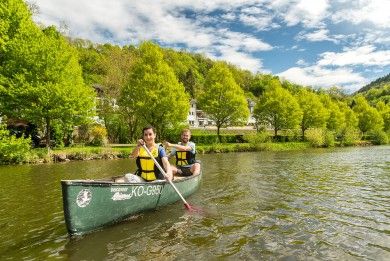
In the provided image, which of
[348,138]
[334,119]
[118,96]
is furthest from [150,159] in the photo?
[334,119]

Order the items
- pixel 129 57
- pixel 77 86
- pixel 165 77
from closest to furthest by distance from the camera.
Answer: pixel 77 86, pixel 165 77, pixel 129 57

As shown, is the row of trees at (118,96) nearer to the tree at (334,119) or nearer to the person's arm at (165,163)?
the tree at (334,119)

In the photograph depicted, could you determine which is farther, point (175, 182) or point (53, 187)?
point (53, 187)

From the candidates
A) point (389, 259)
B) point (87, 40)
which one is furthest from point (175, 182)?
point (87, 40)

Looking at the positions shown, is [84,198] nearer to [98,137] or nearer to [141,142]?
[141,142]

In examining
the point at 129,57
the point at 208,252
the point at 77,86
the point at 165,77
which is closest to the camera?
the point at 208,252

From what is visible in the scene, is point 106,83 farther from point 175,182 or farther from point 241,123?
point 175,182

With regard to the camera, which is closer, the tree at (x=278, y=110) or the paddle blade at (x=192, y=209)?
the paddle blade at (x=192, y=209)

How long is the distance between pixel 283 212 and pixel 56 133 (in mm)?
32065

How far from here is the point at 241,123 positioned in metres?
51.8

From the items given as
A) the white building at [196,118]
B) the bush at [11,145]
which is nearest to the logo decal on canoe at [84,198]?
the bush at [11,145]

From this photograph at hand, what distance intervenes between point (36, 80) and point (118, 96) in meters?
18.8

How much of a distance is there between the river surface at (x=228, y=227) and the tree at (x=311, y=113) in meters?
48.8

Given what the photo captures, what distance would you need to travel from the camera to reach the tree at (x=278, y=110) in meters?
57.5
